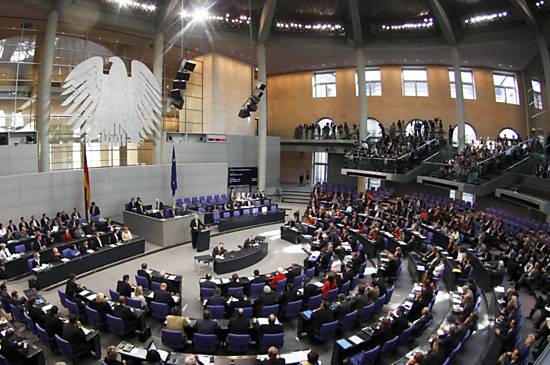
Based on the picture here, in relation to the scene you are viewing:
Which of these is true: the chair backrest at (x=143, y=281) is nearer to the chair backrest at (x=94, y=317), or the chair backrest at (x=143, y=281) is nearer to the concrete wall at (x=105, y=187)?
the chair backrest at (x=94, y=317)

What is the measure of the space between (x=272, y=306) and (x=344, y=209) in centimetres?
1307

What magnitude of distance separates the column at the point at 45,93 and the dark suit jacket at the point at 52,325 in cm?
1203

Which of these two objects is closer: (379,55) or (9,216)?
(9,216)

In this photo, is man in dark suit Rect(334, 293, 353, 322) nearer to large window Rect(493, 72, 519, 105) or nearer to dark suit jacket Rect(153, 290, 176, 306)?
dark suit jacket Rect(153, 290, 176, 306)

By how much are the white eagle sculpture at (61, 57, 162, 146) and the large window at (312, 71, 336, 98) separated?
1583cm

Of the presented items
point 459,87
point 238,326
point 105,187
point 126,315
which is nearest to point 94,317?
point 126,315

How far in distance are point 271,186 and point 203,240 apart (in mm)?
14814

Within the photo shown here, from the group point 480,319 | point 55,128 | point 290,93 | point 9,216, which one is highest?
point 290,93

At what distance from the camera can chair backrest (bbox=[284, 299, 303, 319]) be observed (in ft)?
31.1

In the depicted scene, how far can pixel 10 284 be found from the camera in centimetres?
1180

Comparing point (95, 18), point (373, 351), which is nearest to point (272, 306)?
point (373, 351)

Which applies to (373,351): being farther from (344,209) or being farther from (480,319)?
(344,209)

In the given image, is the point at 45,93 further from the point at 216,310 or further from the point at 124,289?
the point at 216,310

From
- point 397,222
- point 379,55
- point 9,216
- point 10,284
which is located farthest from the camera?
point 379,55
